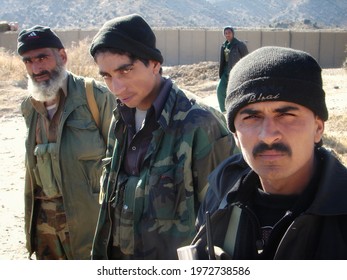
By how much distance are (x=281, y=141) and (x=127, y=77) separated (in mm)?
1051

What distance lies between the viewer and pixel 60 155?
3.15 meters

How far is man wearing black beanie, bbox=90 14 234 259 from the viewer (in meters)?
2.20

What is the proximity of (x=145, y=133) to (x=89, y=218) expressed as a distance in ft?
3.45

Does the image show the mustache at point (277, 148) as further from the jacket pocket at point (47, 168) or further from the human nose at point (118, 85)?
the jacket pocket at point (47, 168)

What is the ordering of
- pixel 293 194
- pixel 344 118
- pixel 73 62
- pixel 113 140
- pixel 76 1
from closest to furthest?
pixel 293 194
pixel 113 140
pixel 344 118
pixel 73 62
pixel 76 1

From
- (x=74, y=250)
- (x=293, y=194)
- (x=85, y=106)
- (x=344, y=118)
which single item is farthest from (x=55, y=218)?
(x=344, y=118)

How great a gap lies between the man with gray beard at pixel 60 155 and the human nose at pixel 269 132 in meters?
1.85

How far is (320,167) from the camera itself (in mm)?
1519

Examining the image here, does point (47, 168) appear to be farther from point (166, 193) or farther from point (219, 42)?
point (219, 42)

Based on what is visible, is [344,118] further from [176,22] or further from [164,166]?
[176,22]

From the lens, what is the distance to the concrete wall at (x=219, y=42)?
27500mm

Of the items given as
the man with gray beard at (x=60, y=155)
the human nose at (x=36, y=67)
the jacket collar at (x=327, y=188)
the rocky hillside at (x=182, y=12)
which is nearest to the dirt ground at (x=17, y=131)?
the man with gray beard at (x=60, y=155)

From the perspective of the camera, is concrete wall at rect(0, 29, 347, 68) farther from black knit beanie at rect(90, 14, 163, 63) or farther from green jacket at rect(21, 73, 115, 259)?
black knit beanie at rect(90, 14, 163, 63)

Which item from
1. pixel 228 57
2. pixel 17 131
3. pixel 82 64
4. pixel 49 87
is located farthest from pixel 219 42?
pixel 49 87
